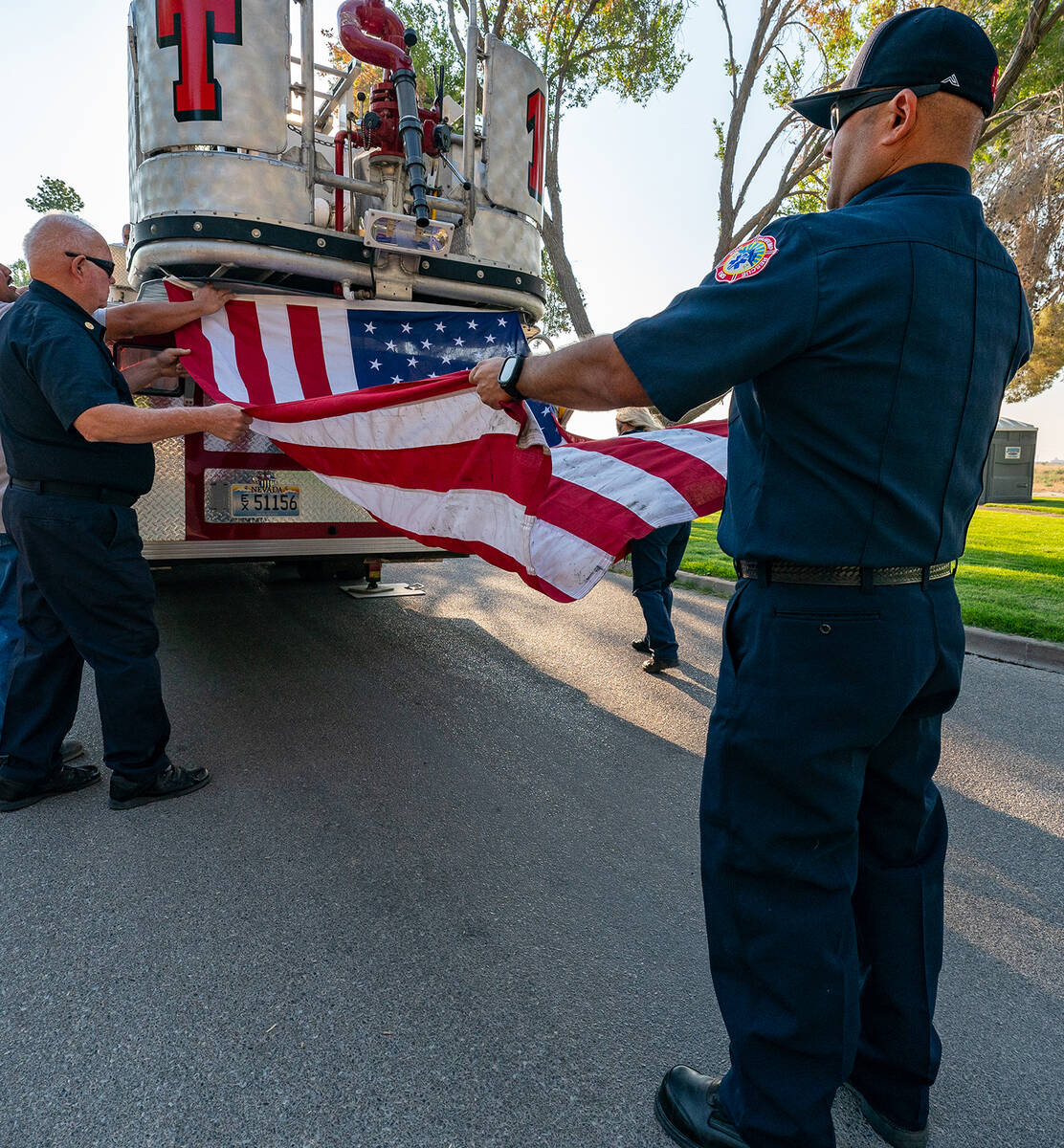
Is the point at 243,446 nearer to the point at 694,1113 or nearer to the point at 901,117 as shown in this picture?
the point at 901,117

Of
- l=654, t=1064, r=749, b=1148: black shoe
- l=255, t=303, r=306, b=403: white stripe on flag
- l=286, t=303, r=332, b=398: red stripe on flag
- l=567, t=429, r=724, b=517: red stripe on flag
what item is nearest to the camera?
l=654, t=1064, r=749, b=1148: black shoe

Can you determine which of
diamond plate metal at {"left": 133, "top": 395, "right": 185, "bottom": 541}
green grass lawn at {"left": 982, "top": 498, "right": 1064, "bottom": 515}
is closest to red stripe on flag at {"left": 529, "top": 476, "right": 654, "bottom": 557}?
diamond plate metal at {"left": 133, "top": 395, "right": 185, "bottom": 541}

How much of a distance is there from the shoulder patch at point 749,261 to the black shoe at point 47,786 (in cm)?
325

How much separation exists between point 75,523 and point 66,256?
1.04m

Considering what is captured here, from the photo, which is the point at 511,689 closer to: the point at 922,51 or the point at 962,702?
the point at 962,702

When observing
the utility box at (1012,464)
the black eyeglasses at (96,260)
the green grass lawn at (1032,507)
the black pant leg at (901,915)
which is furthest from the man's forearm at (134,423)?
the utility box at (1012,464)

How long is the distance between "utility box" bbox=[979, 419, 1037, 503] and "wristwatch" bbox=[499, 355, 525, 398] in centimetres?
2348

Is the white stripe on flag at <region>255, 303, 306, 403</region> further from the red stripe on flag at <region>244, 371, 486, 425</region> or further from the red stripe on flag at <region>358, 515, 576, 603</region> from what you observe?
the red stripe on flag at <region>358, 515, 576, 603</region>

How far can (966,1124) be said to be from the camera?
182 centimetres

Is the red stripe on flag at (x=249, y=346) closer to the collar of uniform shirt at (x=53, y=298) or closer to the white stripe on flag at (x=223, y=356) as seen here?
the white stripe on flag at (x=223, y=356)

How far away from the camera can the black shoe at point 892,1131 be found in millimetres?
1744

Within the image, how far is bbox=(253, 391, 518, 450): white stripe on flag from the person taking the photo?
2.77 meters

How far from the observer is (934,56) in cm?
152

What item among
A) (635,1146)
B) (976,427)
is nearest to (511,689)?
(635,1146)
